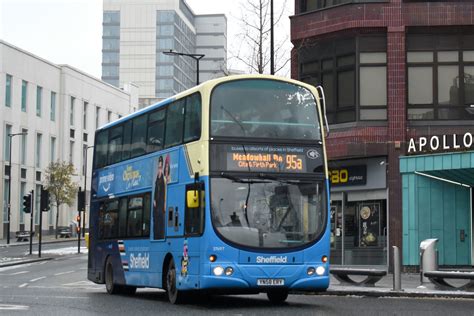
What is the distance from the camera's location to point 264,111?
1795 centimetres

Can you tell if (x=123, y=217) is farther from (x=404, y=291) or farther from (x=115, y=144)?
(x=404, y=291)

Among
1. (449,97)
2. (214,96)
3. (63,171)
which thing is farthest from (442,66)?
(63,171)

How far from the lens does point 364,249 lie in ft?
108

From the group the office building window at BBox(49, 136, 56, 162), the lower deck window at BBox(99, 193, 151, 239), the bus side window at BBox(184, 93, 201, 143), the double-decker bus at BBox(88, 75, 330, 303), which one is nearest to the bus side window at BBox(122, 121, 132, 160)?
the lower deck window at BBox(99, 193, 151, 239)

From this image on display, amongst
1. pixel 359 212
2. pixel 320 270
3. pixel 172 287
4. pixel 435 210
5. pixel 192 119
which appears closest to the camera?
pixel 320 270

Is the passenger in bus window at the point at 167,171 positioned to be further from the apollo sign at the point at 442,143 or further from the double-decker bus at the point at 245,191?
the apollo sign at the point at 442,143

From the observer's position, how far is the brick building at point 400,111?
30.8 m

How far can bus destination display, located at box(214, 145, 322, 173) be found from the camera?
1758 centimetres

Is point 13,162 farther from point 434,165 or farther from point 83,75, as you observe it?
point 434,165

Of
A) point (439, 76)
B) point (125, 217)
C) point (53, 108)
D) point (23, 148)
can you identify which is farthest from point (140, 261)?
point (53, 108)

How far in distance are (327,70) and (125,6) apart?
145661 mm

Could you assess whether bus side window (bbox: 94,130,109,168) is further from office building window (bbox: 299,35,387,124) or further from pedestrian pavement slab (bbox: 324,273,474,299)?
office building window (bbox: 299,35,387,124)

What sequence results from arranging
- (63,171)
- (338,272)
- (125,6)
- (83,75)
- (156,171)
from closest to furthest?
1. (156,171)
2. (338,272)
3. (63,171)
4. (83,75)
5. (125,6)

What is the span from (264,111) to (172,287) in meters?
4.02
